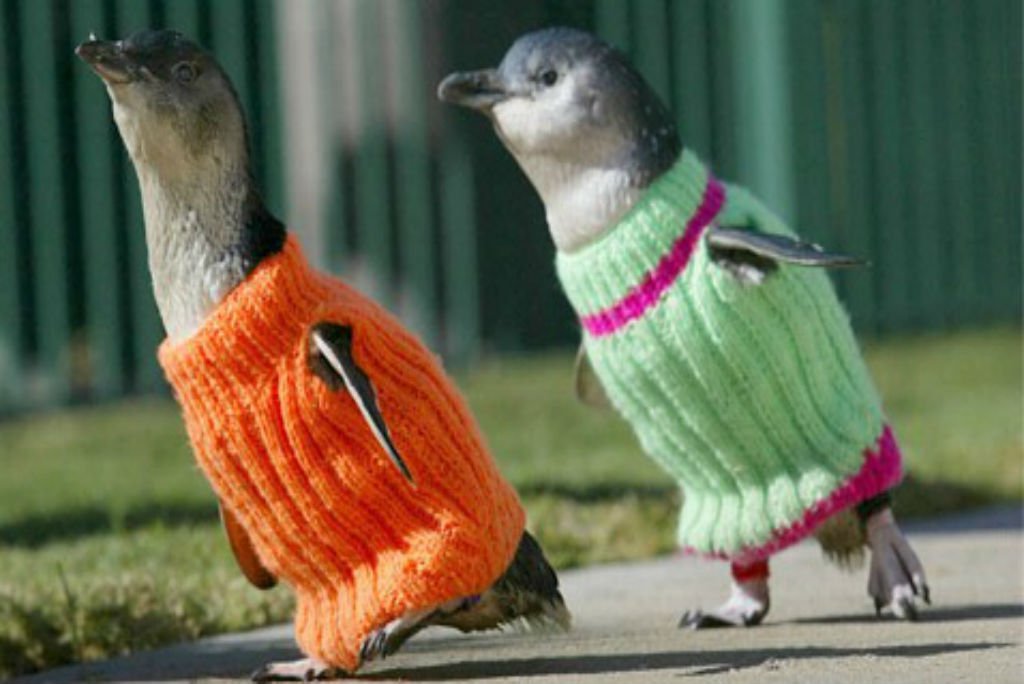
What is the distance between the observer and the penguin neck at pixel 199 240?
4.23 meters

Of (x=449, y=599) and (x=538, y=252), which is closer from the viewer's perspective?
(x=449, y=599)

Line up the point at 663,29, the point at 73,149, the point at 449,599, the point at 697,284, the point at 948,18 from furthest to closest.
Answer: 1. the point at 948,18
2. the point at 663,29
3. the point at 73,149
4. the point at 697,284
5. the point at 449,599

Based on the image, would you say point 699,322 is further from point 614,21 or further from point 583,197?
point 614,21

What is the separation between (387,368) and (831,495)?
106 cm

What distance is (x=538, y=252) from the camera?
1075 cm

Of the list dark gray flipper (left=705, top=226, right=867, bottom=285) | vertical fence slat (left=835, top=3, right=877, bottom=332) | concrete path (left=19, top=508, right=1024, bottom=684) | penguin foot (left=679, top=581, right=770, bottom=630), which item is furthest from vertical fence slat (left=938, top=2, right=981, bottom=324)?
dark gray flipper (left=705, top=226, right=867, bottom=285)

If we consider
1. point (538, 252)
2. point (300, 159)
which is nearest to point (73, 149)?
point (300, 159)

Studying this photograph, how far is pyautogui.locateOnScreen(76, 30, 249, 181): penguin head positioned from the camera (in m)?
4.18

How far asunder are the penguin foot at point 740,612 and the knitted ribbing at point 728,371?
0.43ft

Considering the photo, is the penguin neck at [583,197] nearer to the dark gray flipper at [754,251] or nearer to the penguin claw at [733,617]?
the dark gray flipper at [754,251]

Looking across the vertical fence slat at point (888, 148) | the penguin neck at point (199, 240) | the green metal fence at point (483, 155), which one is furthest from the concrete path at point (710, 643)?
the vertical fence slat at point (888, 148)

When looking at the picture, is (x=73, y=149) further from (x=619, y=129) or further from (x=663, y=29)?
(x=619, y=129)

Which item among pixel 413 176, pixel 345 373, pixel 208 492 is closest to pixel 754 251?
pixel 345 373

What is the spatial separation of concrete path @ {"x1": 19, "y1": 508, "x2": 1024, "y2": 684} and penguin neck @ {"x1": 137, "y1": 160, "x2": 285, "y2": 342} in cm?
77
